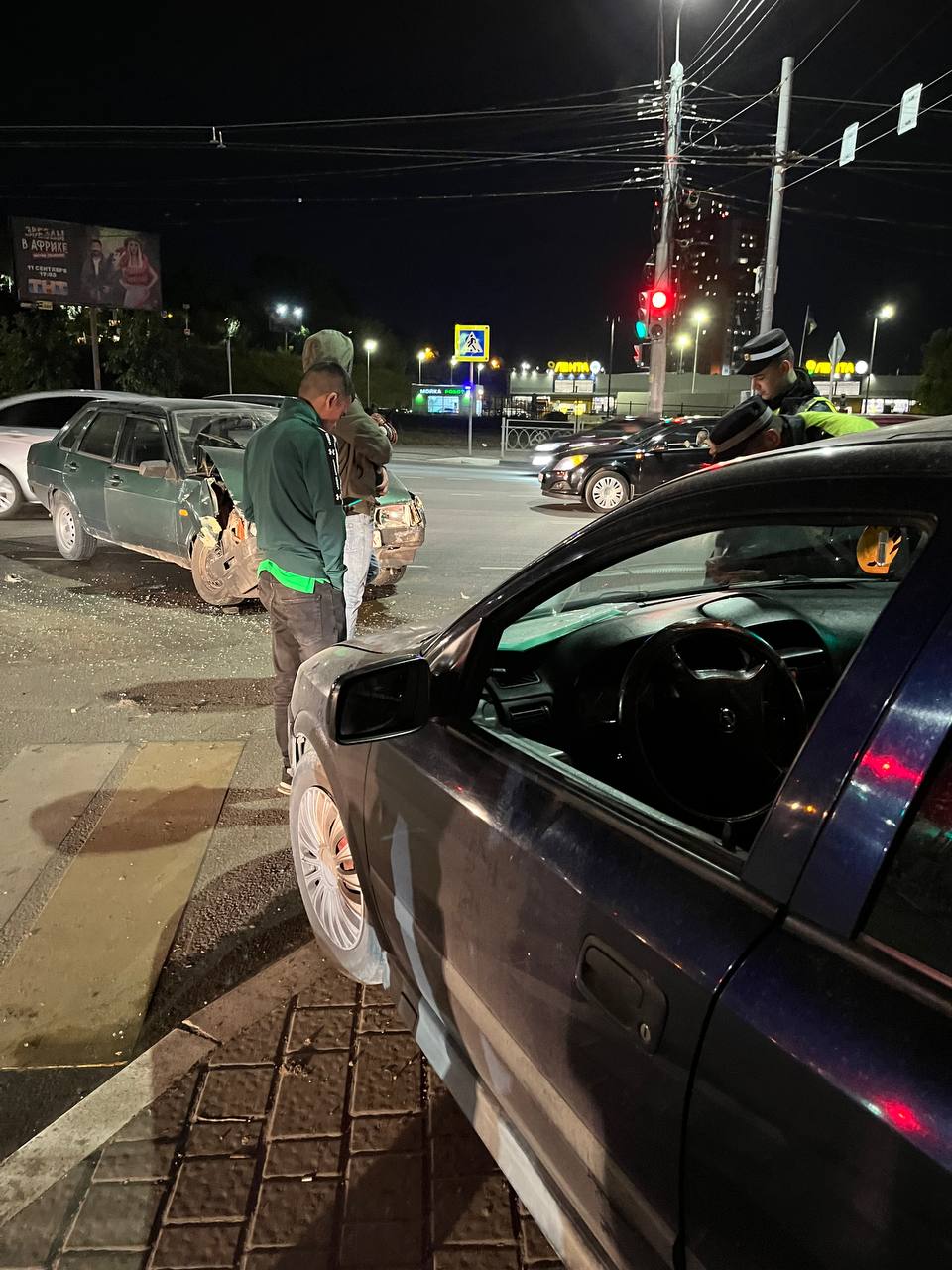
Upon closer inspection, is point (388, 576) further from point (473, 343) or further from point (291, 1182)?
point (473, 343)

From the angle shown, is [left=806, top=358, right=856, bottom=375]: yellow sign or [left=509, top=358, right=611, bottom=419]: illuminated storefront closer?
[left=509, top=358, right=611, bottom=419]: illuminated storefront

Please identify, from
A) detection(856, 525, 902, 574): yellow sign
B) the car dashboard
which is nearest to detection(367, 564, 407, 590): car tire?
detection(856, 525, 902, 574): yellow sign

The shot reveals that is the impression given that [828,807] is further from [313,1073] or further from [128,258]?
[128,258]

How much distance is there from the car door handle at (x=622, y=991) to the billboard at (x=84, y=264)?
39632mm

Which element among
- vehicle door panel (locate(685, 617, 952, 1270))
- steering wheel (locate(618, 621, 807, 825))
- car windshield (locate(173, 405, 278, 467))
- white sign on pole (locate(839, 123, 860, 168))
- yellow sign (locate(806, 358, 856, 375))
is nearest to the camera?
vehicle door panel (locate(685, 617, 952, 1270))

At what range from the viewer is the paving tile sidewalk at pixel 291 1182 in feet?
6.45

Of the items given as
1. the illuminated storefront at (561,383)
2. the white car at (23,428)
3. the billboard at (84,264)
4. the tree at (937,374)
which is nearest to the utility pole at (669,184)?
the white car at (23,428)

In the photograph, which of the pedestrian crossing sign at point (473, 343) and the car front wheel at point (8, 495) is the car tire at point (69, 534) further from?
the pedestrian crossing sign at point (473, 343)

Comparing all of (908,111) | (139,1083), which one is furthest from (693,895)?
(908,111)

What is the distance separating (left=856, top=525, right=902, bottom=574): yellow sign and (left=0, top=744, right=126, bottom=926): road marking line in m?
3.51

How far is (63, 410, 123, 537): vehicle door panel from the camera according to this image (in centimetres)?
826

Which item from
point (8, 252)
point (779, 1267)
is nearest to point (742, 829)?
point (779, 1267)

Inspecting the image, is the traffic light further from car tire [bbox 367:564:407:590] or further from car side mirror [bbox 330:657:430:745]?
car side mirror [bbox 330:657:430:745]

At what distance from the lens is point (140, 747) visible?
15.4ft
